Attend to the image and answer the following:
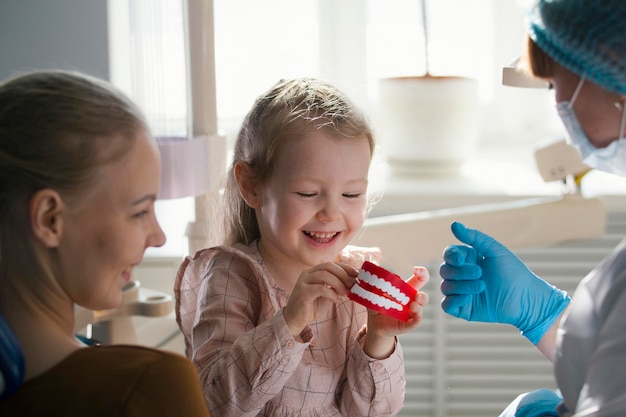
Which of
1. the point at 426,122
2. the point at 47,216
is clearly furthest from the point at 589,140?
the point at 426,122

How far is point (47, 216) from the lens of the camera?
911 mm

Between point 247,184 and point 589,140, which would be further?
point 247,184

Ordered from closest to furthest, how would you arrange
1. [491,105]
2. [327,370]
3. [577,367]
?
1. [577,367]
2. [327,370]
3. [491,105]

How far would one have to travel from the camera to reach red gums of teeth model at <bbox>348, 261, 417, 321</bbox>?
120 cm

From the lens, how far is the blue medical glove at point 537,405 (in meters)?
1.19

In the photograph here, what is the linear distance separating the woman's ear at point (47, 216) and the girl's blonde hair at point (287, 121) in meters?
0.53

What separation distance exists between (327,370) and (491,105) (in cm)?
193

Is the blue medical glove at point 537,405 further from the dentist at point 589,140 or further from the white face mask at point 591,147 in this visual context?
the white face mask at point 591,147

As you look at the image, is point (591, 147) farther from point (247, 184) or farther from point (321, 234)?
point (247, 184)

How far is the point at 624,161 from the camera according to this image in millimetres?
1103

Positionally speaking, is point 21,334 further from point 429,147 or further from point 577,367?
point 429,147

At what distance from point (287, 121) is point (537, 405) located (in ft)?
2.02

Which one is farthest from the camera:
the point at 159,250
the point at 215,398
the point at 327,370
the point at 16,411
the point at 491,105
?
the point at 491,105

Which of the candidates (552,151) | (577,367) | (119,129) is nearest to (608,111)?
(577,367)
